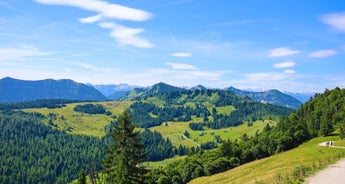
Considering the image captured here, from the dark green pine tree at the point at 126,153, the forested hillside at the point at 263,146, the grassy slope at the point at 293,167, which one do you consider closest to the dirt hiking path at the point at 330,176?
the grassy slope at the point at 293,167

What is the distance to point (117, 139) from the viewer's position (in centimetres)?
4188

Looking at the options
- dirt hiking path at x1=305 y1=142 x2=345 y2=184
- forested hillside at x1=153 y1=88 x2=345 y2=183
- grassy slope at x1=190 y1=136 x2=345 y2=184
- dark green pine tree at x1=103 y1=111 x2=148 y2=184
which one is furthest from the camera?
forested hillside at x1=153 y1=88 x2=345 y2=183

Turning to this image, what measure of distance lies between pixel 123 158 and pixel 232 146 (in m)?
88.0

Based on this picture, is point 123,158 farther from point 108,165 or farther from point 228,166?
point 228,166

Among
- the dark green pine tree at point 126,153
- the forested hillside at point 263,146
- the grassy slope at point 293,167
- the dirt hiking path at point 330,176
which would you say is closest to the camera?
the dirt hiking path at point 330,176

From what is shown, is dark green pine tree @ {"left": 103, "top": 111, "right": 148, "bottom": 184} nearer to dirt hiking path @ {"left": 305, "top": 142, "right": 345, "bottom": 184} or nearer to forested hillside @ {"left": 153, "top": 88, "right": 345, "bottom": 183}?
dirt hiking path @ {"left": 305, "top": 142, "right": 345, "bottom": 184}

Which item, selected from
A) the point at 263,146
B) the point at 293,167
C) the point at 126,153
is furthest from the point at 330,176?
the point at 263,146

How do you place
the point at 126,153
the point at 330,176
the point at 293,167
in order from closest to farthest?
the point at 330,176
the point at 126,153
the point at 293,167

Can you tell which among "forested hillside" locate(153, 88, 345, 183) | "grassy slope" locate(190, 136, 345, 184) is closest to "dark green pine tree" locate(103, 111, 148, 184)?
"grassy slope" locate(190, 136, 345, 184)

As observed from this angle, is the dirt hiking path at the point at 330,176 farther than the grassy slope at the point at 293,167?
No

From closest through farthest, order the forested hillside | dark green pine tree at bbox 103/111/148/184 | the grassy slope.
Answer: the grassy slope
dark green pine tree at bbox 103/111/148/184
the forested hillside

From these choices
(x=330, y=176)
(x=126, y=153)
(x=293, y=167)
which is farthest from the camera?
(x=293, y=167)

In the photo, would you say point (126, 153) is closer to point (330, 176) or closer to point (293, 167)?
point (330, 176)

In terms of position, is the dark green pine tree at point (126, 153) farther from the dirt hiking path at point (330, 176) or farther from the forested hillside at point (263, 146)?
the forested hillside at point (263, 146)
